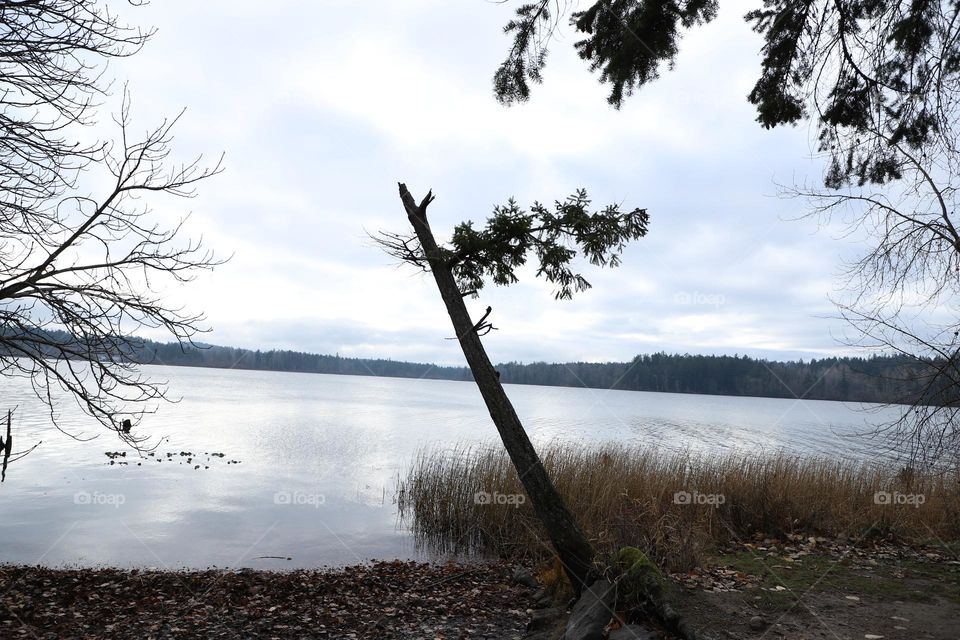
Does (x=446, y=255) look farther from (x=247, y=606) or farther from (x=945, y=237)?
(x=945, y=237)

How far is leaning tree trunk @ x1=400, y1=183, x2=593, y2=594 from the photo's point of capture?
6102mm

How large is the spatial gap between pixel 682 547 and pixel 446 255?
4.53 metres

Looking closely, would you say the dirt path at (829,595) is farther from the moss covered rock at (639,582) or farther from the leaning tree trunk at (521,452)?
the leaning tree trunk at (521,452)

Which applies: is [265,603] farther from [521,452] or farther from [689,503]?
[689,503]

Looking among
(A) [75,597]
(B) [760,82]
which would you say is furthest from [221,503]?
(B) [760,82]

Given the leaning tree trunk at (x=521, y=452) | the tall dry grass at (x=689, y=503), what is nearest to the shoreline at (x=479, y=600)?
the leaning tree trunk at (x=521, y=452)

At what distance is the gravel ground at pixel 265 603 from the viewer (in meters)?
6.20

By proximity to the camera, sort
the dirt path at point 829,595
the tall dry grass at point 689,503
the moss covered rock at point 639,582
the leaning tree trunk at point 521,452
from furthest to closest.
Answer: the tall dry grass at point 689,503 < the leaning tree trunk at point 521,452 < the moss covered rock at point 639,582 < the dirt path at point 829,595

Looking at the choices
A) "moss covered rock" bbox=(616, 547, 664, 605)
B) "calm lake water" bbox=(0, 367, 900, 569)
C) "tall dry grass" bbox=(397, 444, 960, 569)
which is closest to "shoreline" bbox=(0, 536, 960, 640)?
"moss covered rock" bbox=(616, 547, 664, 605)

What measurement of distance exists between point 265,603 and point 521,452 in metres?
3.95

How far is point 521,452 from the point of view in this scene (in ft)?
20.2

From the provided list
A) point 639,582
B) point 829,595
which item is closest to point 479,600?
point 639,582

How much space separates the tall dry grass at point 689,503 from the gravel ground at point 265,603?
172cm

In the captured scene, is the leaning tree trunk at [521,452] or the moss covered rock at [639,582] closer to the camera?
the moss covered rock at [639,582]
